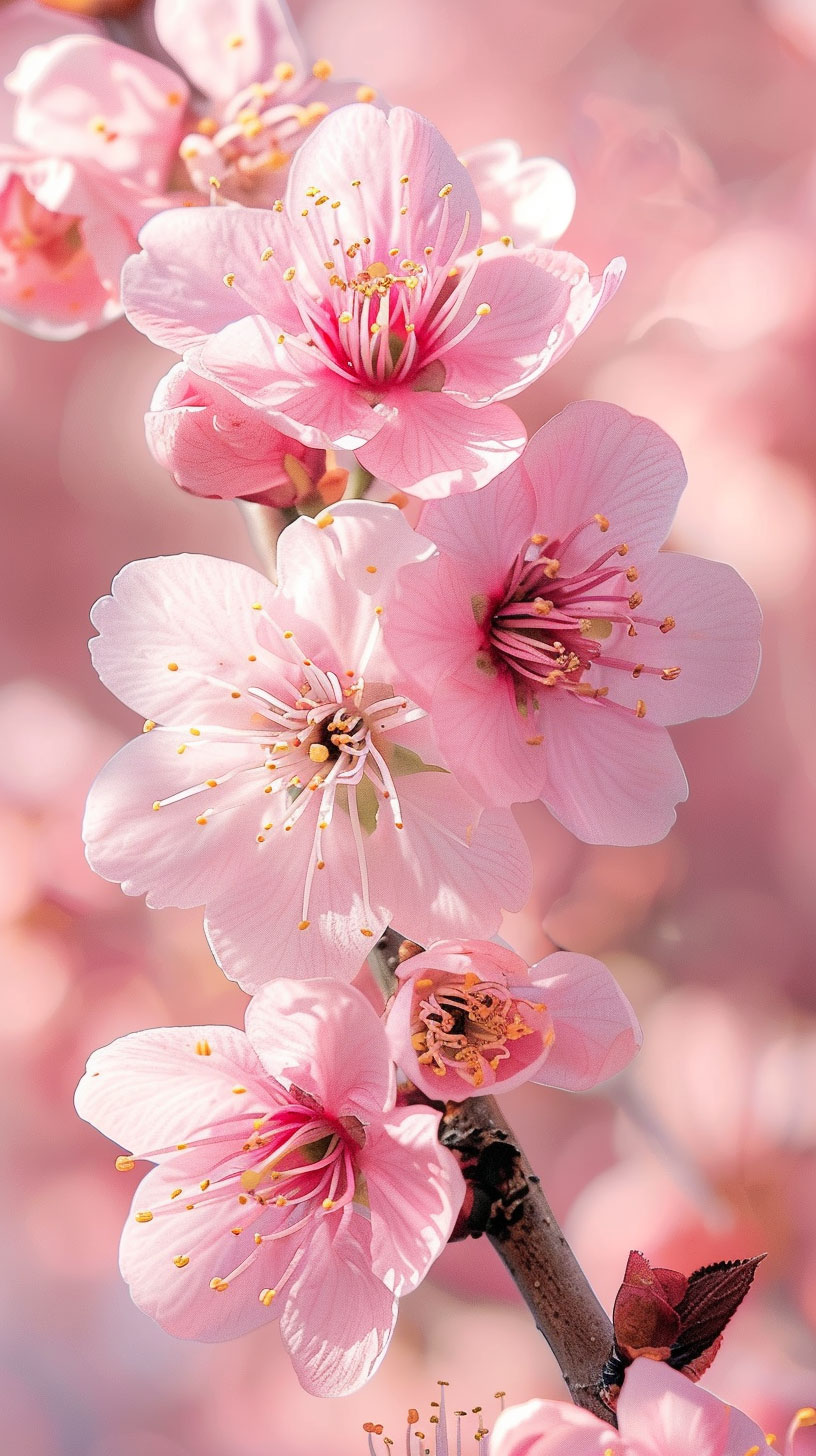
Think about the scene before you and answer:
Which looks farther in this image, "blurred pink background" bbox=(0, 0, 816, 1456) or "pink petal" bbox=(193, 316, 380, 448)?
"blurred pink background" bbox=(0, 0, 816, 1456)

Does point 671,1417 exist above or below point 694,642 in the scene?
below

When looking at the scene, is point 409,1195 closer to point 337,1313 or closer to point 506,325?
point 337,1313

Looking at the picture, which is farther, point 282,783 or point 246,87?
point 246,87

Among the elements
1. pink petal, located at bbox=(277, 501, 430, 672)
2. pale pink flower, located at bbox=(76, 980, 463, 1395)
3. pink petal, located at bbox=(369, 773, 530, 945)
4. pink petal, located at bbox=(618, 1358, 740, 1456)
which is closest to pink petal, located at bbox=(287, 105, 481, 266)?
pink petal, located at bbox=(277, 501, 430, 672)

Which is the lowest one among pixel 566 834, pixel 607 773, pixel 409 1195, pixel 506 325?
pixel 566 834

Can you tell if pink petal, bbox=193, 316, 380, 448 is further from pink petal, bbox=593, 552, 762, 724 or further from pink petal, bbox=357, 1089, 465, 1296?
pink petal, bbox=357, 1089, 465, 1296

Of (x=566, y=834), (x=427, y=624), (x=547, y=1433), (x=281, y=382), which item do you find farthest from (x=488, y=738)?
(x=566, y=834)

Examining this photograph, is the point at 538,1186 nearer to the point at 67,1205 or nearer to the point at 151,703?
the point at 151,703
